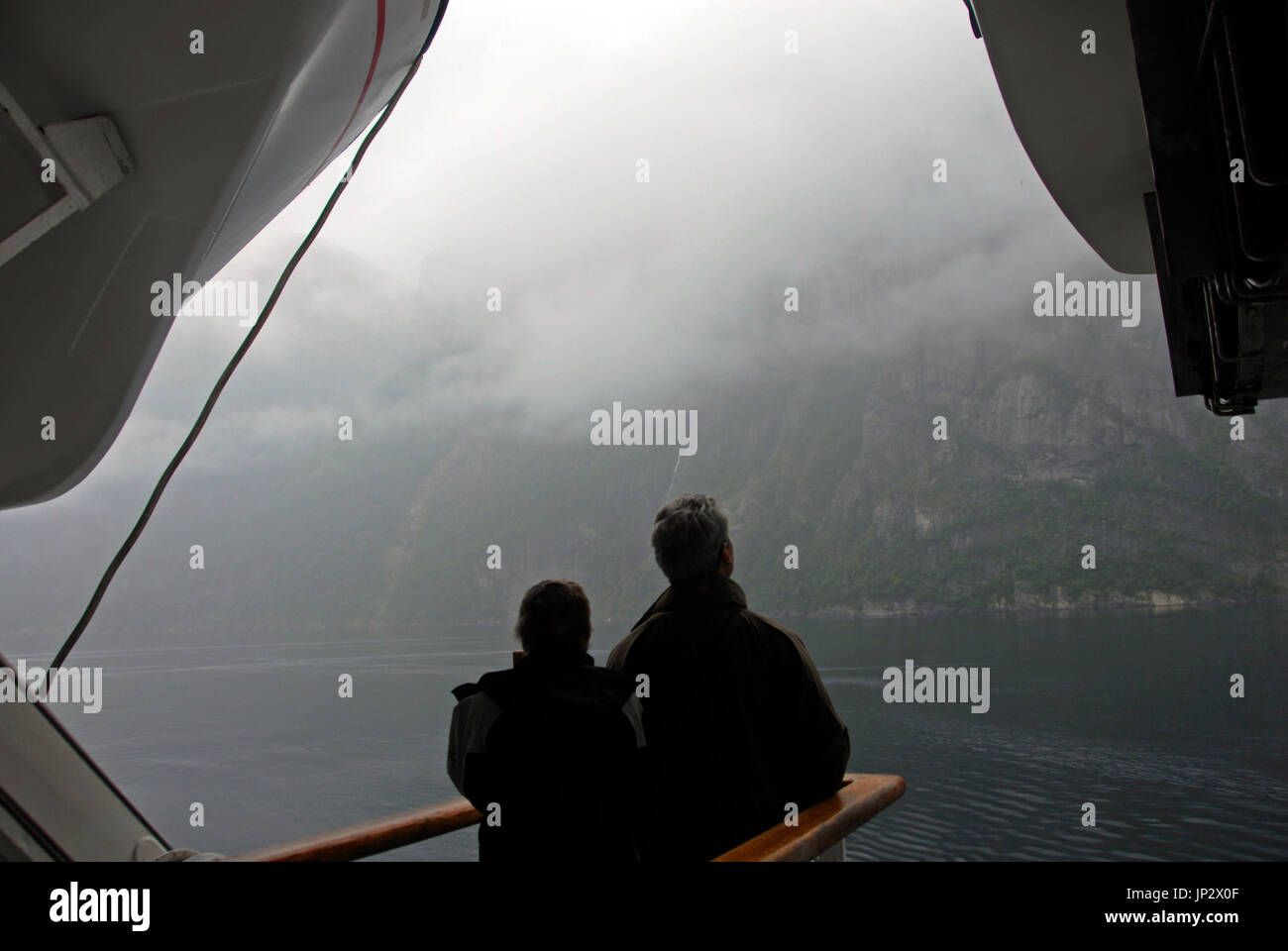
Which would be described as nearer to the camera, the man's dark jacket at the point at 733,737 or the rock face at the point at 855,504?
the man's dark jacket at the point at 733,737

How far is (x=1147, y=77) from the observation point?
6.66ft

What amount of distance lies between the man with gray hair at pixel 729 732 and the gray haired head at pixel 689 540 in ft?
0.31

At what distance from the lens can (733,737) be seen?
5.90 feet

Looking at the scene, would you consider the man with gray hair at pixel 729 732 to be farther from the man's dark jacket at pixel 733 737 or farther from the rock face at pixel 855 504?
the rock face at pixel 855 504

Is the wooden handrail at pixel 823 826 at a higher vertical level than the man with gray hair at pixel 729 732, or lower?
lower

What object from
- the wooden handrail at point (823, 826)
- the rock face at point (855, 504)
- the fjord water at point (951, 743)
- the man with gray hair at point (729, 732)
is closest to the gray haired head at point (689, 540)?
the man with gray hair at point (729, 732)

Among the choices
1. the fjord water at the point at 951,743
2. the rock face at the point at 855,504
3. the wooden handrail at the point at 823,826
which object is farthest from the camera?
the rock face at the point at 855,504

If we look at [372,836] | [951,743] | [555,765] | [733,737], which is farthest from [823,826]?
[951,743]

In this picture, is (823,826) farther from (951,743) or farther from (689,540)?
(951,743)

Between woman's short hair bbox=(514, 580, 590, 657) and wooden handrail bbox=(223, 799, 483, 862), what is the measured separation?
0.38 m

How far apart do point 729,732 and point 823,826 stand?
28 cm

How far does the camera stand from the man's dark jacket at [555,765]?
159 centimetres
